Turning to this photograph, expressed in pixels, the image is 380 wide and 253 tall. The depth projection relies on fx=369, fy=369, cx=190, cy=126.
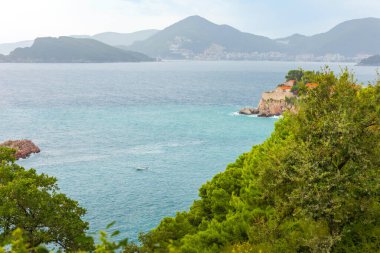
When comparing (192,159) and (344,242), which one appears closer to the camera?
(344,242)

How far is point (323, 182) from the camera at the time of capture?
70.8ft

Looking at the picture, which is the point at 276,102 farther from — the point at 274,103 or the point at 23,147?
the point at 23,147

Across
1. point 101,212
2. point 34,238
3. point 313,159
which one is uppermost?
point 313,159

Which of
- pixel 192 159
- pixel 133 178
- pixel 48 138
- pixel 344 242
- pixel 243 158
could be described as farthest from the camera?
pixel 48 138

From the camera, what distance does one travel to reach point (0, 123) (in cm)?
12319

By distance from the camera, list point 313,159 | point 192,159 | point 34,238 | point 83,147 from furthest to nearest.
A: point 83,147 < point 192,159 < point 34,238 < point 313,159

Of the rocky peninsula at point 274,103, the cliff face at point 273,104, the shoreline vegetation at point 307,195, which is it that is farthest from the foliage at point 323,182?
the cliff face at point 273,104

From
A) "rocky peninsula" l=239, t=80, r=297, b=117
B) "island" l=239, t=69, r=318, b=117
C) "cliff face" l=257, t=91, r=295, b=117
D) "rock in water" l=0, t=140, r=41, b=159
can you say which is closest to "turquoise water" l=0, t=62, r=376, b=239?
"rock in water" l=0, t=140, r=41, b=159

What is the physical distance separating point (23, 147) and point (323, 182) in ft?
279

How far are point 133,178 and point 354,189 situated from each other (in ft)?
184

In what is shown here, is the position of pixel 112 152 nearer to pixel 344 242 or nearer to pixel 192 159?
pixel 192 159

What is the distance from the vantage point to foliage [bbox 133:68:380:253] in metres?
21.5

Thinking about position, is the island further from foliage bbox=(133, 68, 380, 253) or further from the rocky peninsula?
foliage bbox=(133, 68, 380, 253)

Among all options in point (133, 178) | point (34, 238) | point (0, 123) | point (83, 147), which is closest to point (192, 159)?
point (133, 178)
